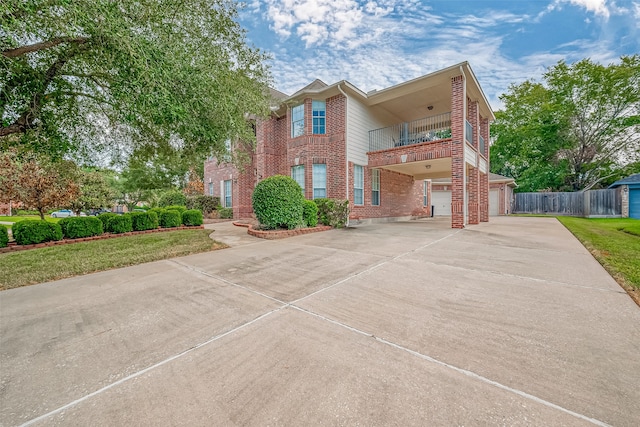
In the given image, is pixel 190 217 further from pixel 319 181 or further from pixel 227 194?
pixel 319 181

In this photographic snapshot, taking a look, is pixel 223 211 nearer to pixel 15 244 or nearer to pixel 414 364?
pixel 15 244

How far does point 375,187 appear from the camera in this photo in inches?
520

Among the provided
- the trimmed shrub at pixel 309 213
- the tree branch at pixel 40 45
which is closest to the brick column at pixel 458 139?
the trimmed shrub at pixel 309 213

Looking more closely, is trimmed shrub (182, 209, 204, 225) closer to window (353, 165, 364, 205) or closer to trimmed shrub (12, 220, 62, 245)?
trimmed shrub (12, 220, 62, 245)

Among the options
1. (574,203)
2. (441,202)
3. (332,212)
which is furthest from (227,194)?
(574,203)

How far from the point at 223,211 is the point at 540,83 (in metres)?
31.4

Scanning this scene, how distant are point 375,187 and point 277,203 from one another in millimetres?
6521

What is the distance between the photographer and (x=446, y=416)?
1.47 meters

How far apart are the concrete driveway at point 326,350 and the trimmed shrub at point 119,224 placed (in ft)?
17.3

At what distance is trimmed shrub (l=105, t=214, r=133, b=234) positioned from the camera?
8734 mm

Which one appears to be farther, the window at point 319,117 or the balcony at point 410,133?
the balcony at point 410,133

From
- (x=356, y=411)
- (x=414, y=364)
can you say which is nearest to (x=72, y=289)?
(x=356, y=411)

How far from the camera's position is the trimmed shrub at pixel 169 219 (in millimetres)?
10383

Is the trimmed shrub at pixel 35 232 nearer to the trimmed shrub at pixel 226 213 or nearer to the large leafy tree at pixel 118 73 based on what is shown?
the large leafy tree at pixel 118 73
